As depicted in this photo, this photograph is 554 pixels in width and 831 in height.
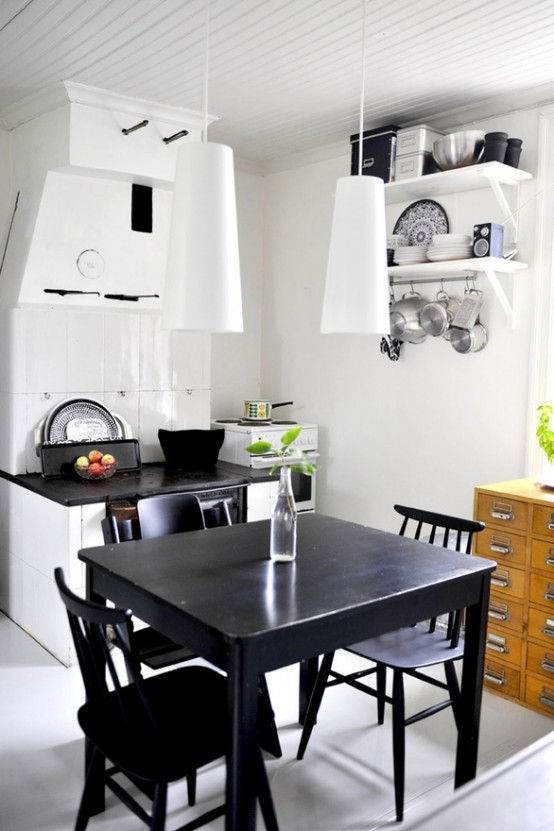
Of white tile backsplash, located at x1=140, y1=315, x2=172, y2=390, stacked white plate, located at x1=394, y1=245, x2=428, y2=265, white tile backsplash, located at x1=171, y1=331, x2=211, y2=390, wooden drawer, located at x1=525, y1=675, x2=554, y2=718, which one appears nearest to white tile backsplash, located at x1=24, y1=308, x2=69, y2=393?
white tile backsplash, located at x1=140, y1=315, x2=172, y2=390

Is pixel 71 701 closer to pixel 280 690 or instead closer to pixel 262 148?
pixel 280 690

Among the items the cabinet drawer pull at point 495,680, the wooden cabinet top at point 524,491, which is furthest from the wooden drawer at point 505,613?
the wooden cabinet top at point 524,491

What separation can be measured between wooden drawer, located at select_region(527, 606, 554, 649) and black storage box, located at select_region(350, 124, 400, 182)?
2.21m

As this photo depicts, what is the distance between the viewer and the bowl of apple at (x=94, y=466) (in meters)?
3.66

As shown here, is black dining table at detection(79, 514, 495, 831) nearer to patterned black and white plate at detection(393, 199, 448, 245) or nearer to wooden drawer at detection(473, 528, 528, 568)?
wooden drawer at detection(473, 528, 528, 568)

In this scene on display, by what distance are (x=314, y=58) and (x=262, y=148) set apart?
4.80 ft

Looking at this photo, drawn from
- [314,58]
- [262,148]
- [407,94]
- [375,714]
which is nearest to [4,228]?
[262,148]

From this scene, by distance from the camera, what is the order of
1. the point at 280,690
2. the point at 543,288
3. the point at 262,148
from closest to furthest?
1. the point at 280,690
2. the point at 543,288
3. the point at 262,148

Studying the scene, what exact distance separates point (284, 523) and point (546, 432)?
57.6 inches

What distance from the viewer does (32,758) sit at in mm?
2635

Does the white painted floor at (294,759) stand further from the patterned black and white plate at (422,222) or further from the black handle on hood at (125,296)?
the patterned black and white plate at (422,222)

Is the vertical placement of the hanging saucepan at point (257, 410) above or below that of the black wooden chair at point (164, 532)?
above

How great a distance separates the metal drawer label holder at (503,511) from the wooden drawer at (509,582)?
206 millimetres

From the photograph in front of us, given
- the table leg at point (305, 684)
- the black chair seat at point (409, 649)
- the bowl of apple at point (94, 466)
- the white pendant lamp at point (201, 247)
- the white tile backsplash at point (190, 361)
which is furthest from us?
the white tile backsplash at point (190, 361)
